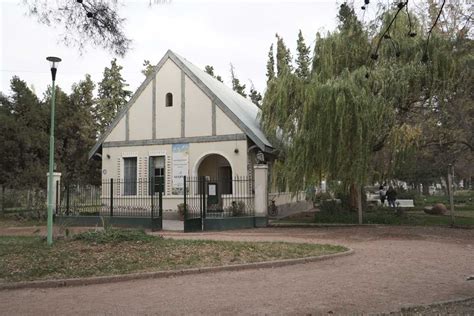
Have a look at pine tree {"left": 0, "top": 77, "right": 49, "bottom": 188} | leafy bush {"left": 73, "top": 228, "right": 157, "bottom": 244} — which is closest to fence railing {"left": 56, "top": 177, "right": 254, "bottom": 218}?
pine tree {"left": 0, "top": 77, "right": 49, "bottom": 188}

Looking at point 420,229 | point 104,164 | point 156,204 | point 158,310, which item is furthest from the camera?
point 104,164

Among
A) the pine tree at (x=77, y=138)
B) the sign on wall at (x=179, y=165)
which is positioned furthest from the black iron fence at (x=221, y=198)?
the pine tree at (x=77, y=138)

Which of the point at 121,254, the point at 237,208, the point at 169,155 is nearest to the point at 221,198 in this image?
the point at 237,208

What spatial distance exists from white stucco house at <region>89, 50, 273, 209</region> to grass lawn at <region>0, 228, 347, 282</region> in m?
9.35

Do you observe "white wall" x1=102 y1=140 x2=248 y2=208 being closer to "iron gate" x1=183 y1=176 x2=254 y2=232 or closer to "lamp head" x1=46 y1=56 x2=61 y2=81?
"iron gate" x1=183 y1=176 x2=254 y2=232

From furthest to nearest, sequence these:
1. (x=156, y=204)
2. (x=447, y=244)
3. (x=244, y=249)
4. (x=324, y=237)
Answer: (x=156, y=204), (x=324, y=237), (x=447, y=244), (x=244, y=249)

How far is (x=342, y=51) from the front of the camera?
19.1 meters

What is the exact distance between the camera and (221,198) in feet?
68.1

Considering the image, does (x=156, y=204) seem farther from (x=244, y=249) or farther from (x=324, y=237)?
(x=244, y=249)

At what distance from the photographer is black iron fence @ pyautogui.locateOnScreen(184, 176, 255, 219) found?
727 inches

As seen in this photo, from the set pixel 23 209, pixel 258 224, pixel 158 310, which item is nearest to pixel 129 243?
pixel 158 310

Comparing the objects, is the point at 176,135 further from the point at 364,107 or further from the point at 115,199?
the point at 364,107

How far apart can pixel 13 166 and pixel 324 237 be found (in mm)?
18295

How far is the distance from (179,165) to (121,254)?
12.2 m
